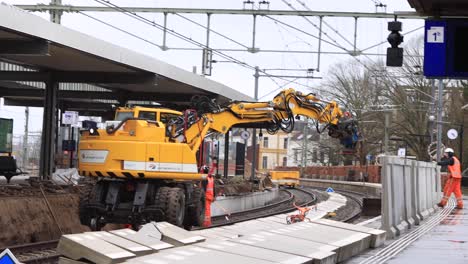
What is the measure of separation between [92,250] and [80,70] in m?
18.7

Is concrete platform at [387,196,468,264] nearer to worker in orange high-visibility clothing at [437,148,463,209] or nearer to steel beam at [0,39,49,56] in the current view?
worker in orange high-visibility clothing at [437,148,463,209]

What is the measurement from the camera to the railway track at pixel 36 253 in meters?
13.4

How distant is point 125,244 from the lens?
27.3 feet

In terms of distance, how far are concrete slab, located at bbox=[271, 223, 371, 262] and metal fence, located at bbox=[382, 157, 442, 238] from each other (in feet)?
5.52

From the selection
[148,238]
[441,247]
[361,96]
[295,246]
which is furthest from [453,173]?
[361,96]

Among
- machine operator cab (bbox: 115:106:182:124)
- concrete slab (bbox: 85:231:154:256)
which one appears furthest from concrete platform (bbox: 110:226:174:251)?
machine operator cab (bbox: 115:106:182:124)

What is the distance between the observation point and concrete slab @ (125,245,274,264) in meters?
7.58

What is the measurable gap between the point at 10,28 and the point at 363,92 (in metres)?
60.7

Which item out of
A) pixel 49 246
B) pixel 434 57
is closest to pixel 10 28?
pixel 49 246

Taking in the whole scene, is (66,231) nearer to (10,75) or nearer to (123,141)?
(123,141)

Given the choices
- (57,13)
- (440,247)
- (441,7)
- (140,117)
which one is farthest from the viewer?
(57,13)

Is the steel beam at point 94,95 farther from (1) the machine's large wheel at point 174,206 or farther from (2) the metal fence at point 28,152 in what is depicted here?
(1) the machine's large wheel at point 174,206

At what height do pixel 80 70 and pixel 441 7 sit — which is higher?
pixel 80 70

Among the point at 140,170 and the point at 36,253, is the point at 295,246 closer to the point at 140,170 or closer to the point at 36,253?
the point at 36,253
